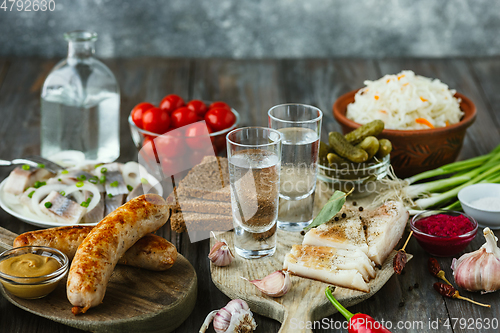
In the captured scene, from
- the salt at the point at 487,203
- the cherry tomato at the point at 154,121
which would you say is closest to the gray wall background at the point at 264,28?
the cherry tomato at the point at 154,121

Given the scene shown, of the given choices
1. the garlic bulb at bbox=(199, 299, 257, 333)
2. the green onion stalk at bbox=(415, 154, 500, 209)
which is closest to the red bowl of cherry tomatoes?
the green onion stalk at bbox=(415, 154, 500, 209)

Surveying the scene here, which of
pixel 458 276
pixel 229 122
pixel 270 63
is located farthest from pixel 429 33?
pixel 458 276

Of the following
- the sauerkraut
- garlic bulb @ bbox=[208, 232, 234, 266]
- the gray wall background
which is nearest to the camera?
garlic bulb @ bbox=[208, 232, 234, 266]

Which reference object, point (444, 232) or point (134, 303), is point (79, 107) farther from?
point (444, 232)

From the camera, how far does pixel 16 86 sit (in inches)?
199

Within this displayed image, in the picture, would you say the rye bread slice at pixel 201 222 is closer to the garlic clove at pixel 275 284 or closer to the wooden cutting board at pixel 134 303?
the wooden cutting board at pixel 134 303

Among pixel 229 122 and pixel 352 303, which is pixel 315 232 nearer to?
pixel 352 303

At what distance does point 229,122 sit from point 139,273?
1.52 meters

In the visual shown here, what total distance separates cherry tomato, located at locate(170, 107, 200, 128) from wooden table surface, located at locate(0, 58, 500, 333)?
50 cm

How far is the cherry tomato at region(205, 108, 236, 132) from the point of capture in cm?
352

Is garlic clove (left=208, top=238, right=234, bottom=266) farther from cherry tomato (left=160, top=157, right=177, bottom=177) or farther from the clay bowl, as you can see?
the clay bowl

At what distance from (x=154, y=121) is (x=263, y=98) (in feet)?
5.45

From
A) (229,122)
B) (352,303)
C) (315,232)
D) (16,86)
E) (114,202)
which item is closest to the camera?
(352,303)

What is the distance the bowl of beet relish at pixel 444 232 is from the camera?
248 centimetres
